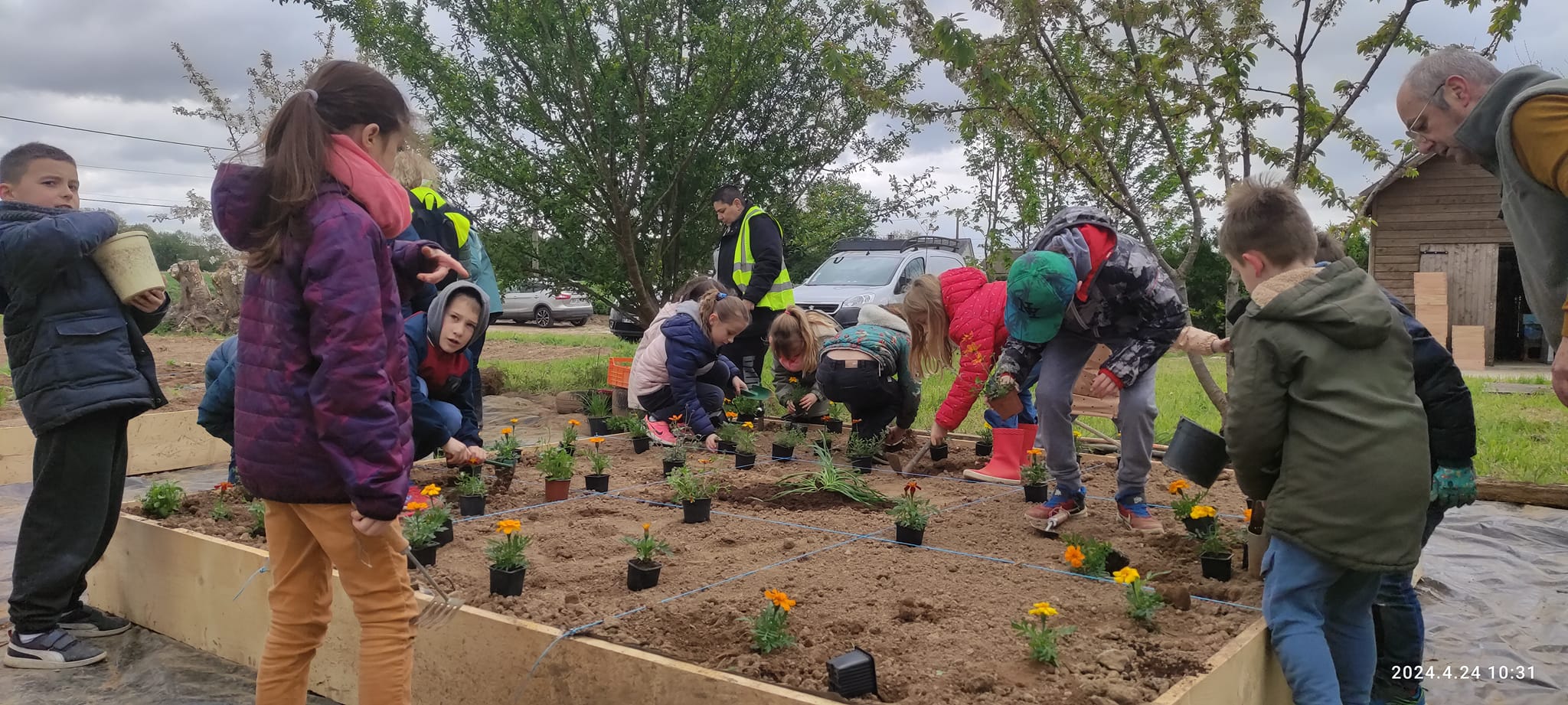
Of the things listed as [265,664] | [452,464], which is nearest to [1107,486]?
[452,464]

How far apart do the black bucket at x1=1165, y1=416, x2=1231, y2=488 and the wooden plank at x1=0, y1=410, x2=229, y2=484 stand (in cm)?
560

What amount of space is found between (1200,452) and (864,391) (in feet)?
9.37

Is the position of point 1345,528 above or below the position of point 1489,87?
below

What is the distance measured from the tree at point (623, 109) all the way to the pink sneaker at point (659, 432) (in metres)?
2.51

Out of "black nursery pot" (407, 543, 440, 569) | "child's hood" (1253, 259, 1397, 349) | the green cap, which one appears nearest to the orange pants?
"black nursery pot" (407, 543, 440, 569)

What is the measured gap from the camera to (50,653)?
296cm

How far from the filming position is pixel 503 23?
25.5ft

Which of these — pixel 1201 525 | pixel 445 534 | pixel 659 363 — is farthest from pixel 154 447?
pixel 1201 525

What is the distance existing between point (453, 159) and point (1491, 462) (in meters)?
8.05

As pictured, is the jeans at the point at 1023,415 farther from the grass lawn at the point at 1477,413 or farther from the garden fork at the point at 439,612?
the garden fork at the point at 439,612

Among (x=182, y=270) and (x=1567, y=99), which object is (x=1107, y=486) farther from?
(x=182, y=270)

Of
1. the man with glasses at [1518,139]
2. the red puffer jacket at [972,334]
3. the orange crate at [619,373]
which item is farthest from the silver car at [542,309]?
the man with glasses at [1518,139]

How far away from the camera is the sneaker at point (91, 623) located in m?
3.23

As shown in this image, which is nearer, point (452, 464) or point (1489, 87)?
point (1489, 87)
